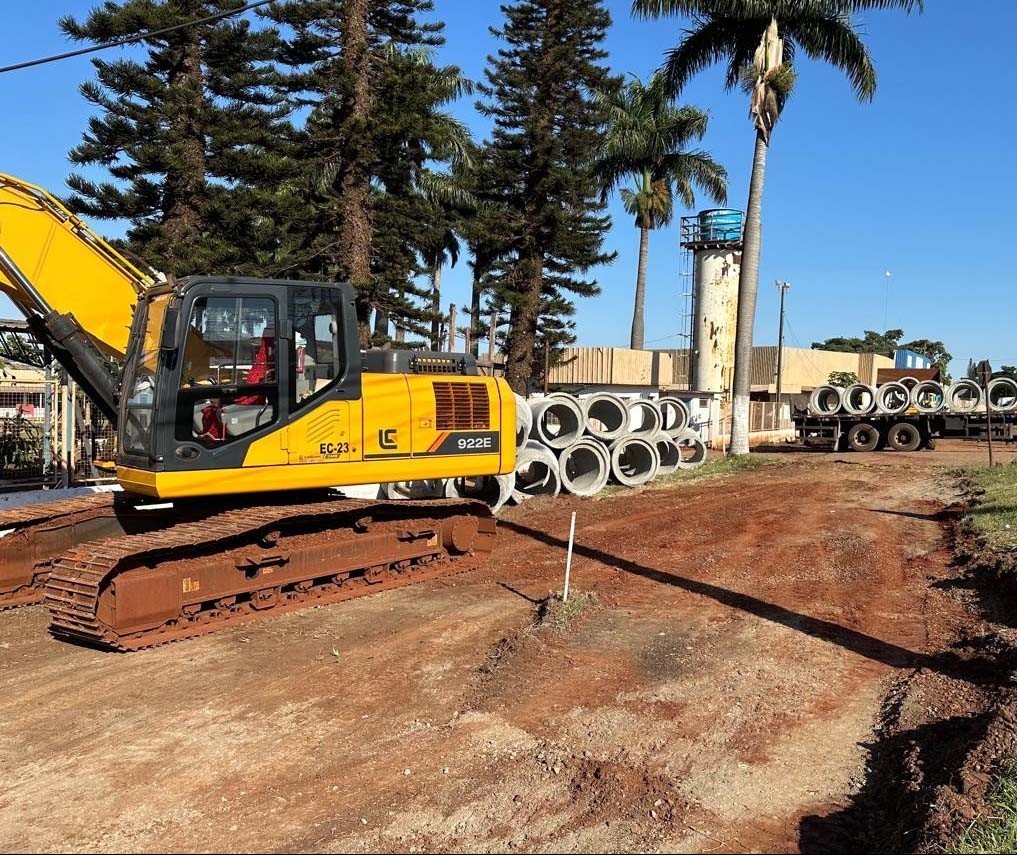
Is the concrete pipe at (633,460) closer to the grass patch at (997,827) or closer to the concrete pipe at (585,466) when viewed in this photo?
the concrete pipe at (585,466)

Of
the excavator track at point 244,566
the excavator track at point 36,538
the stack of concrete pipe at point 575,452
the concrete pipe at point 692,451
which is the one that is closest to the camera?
the excavator track at point 244,566

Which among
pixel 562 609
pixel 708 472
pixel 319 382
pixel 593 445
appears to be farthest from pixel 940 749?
pixel 708 472

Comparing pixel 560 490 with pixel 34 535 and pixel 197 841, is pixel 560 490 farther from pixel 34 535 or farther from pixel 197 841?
pixel 197 841

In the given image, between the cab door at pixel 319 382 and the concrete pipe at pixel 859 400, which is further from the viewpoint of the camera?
the concrete pipe at pixel 859 400

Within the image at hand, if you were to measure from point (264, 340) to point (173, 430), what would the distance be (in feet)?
3.99

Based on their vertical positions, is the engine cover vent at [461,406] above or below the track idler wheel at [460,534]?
above

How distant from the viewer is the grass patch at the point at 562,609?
320 inches

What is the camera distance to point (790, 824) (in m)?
4.57

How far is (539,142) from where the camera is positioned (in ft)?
108

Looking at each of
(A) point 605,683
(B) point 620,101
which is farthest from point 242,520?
(B) point 620,101

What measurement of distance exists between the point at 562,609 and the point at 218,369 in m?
4.03

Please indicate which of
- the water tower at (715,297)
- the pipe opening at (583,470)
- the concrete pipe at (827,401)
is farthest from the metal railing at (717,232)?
the pipe opening at (583,470)

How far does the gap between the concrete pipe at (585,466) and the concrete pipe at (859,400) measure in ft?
41.3

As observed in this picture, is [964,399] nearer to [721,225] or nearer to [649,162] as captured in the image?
[721,225]
